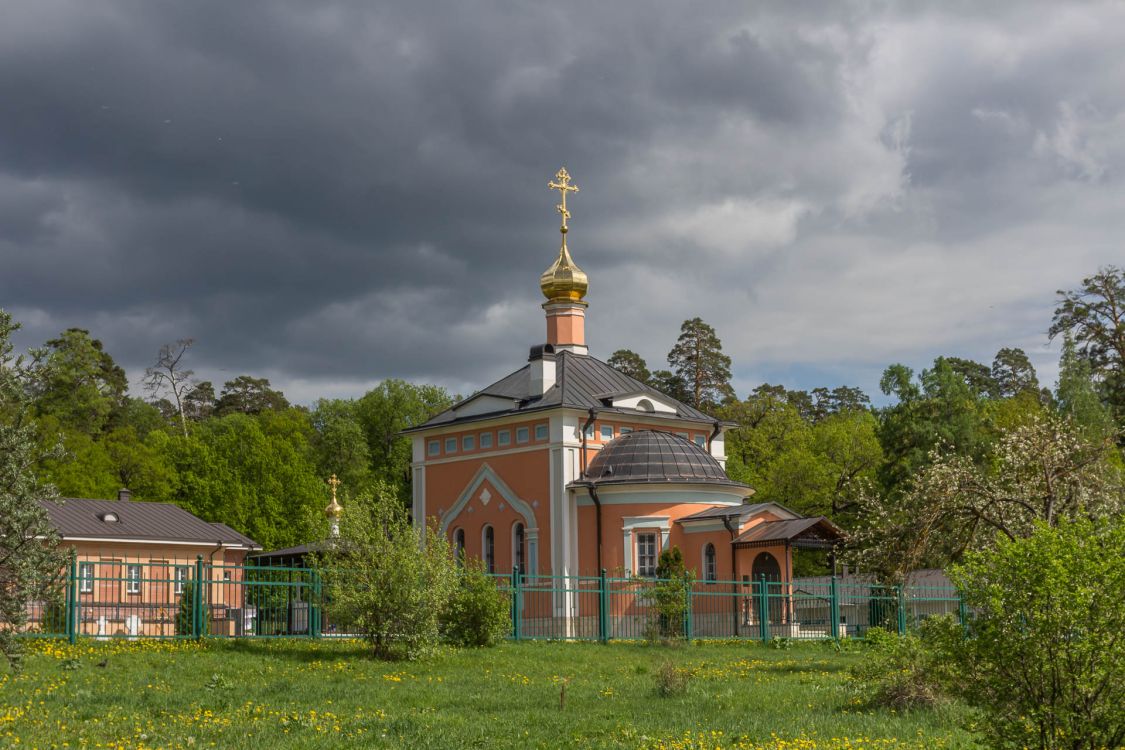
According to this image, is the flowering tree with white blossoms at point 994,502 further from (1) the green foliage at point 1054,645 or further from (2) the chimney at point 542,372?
(2) the chimney at point 542,372

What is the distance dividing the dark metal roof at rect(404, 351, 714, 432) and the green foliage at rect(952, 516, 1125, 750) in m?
22.9

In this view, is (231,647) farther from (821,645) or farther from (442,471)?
(442,471)

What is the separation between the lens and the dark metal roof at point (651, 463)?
3002cm

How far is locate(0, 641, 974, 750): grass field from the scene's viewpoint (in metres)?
10.5

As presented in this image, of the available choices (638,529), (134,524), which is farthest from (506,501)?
(134,524)

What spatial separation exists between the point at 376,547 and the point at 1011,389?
61.3m

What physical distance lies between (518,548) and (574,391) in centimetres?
451

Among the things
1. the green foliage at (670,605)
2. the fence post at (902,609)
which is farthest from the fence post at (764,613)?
the fence post at (902,609)

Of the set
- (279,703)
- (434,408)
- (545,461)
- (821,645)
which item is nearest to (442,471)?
(545,461)

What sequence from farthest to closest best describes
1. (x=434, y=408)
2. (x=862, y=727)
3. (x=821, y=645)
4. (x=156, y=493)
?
(x=434, y=408)
(x=156, y=493)
(x=821, y=645)
(x=862, y=727)

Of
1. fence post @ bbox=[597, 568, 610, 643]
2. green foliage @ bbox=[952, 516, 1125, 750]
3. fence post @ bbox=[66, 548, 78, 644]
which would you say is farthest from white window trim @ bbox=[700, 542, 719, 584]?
green foliage @ bbox=[952, 516, 1125, 750]

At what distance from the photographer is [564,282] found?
37.4 meters

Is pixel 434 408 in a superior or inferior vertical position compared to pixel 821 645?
superior

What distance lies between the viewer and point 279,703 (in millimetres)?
12578
